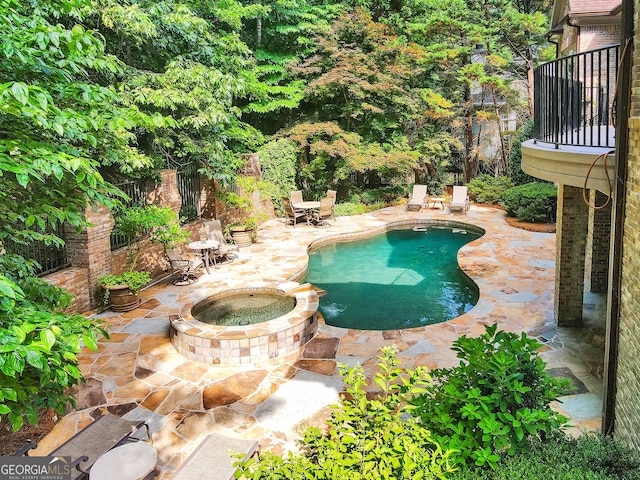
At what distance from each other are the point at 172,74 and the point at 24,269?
8.60m

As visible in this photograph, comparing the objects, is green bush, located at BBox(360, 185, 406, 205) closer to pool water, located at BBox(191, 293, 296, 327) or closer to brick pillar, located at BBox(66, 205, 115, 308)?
pool water, located at BBox(191, 293, 296, 327)

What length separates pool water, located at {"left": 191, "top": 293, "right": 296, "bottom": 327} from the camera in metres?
8.94

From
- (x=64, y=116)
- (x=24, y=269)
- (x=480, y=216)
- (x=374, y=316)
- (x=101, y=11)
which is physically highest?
(x=101, y=11)

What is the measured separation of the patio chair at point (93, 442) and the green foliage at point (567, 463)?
132 inches

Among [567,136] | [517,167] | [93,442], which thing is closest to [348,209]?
[517,167]

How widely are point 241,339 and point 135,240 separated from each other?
5208mm

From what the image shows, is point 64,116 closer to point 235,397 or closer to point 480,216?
point 235,397

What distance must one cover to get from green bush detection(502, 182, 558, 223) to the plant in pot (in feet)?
38.0

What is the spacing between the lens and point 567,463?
327 centimetres

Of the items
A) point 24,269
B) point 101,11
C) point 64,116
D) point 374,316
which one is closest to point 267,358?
point 374,316

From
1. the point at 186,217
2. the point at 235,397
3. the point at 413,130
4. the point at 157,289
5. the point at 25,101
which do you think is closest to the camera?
the point at 25,101

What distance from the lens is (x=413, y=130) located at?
2212cm

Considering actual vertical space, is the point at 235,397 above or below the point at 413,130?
below

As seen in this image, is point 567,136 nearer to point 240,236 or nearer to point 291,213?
point 240,236
